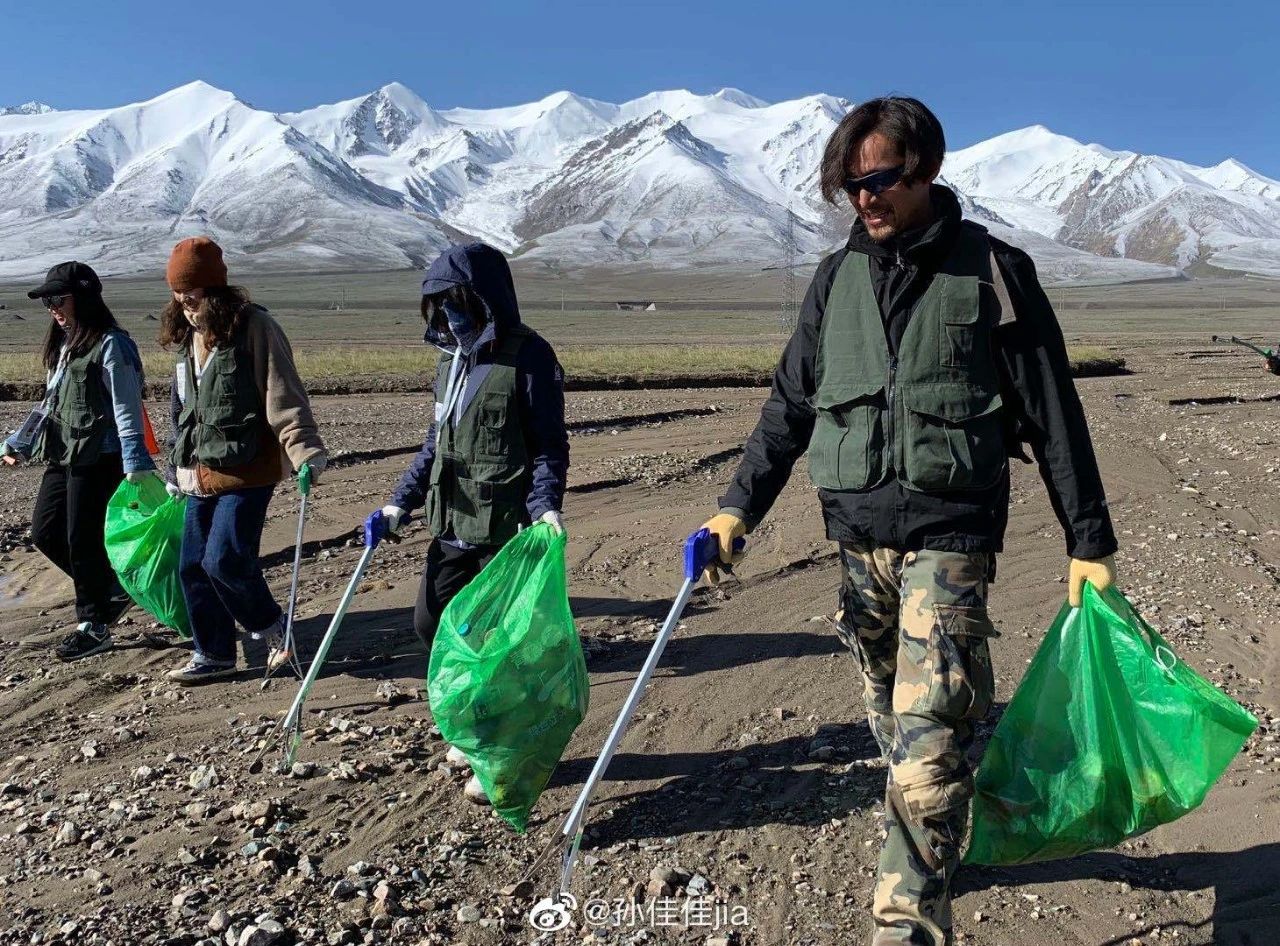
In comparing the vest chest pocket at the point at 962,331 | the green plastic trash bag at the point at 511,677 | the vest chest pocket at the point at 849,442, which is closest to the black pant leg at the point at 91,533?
the green plastic trash bag at the point at 511,677

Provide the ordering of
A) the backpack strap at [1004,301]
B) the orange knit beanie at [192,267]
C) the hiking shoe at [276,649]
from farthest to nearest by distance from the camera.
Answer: the hiking shoe at [276,649] → the orange knit beanie at [192,267] → the backpack strap at [1004,301]

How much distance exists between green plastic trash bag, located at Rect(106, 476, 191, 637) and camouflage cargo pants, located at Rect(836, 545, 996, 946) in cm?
371

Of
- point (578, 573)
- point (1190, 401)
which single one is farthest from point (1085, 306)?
point (578, 573)

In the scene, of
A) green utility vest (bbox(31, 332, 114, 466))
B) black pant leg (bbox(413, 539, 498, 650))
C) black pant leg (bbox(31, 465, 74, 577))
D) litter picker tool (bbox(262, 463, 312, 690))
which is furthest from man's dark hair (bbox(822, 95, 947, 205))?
black pant leg (bbox(31, 465, 74, 577))

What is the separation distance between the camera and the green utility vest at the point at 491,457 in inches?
153

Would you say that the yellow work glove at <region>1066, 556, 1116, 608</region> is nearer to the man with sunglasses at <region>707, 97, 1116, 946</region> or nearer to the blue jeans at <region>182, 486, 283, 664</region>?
the man with sunglasses at <region>707, 97, 1116, 946</region>

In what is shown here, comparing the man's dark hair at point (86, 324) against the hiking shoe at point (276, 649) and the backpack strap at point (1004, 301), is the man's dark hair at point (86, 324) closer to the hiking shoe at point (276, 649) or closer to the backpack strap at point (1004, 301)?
the hiking shoe at point (276, 649)

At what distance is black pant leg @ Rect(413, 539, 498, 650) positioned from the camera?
402cm

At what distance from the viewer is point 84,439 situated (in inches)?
212

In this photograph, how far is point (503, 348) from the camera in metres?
3.92

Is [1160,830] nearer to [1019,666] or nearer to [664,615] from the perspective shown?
[1019,666]

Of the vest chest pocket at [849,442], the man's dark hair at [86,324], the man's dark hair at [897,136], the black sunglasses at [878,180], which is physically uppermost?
the man's dark hair at [897,136]

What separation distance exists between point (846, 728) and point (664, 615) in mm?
1696

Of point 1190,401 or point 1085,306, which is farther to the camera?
point 1085,306
